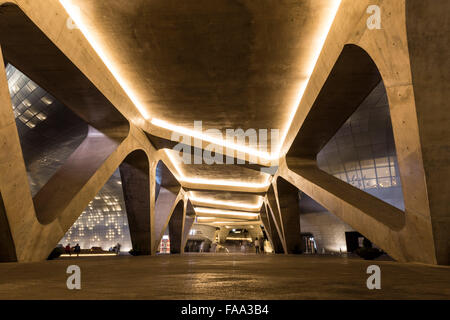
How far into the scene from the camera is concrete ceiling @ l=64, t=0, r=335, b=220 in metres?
7.49

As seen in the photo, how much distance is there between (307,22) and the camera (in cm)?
789

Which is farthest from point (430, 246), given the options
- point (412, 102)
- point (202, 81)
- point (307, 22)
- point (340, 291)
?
point (202, 81)

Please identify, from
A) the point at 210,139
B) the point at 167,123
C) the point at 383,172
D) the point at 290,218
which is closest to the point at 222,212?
the point at 290,218

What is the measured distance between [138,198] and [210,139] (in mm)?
5689

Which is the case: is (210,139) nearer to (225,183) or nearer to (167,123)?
(167,123)

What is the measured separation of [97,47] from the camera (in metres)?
9.05

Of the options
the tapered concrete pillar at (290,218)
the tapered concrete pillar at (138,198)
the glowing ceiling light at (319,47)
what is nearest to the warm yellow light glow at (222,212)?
the tapered concrete pillar at (290,218)

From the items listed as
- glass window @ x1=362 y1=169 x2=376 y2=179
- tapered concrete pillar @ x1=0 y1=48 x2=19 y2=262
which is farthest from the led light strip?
glass window @ x1=362 y1=169 x2=376 y2=179

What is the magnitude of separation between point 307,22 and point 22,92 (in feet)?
50.4

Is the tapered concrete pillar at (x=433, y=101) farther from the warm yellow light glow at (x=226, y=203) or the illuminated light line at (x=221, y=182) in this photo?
the warm yellow light glow at (x=226, y=203)

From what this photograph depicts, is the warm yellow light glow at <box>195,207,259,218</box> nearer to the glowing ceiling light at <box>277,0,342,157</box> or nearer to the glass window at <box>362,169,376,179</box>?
the glass window at <box>362,169,376,179</box>

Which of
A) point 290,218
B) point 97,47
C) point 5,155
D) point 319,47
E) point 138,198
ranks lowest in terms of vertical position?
point 290,218

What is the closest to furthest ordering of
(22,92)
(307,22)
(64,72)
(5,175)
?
(5,175), (307,22), (64,72), (22,92)
